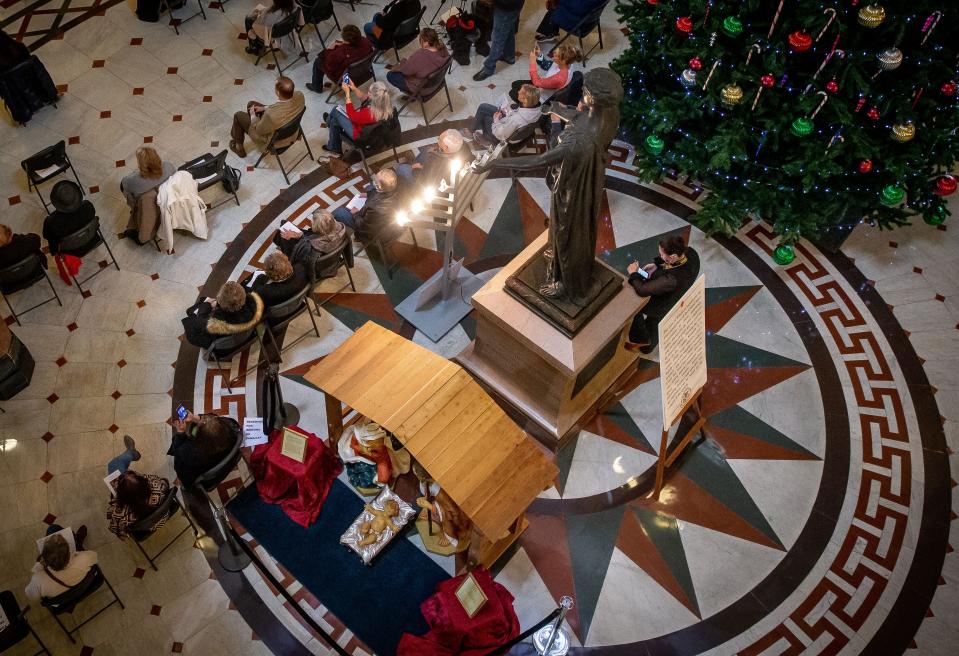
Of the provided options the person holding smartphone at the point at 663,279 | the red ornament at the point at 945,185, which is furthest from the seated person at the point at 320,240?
the red ornament at the point at 945,185

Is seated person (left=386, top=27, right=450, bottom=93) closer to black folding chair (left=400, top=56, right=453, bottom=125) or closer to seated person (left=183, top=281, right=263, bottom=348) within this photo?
black folding chair (left=400, top=56, right=453, bottom=125)

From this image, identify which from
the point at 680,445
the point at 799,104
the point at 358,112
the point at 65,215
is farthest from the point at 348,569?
the point at 799,104

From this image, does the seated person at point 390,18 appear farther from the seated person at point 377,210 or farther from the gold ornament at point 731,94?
the gold ornament at point 731,94

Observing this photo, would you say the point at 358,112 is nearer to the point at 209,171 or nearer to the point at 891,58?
the point at 209,171

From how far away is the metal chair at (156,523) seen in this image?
6273mm

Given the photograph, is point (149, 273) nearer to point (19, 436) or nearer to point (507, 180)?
point (19, 436)

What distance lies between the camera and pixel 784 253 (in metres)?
8.09

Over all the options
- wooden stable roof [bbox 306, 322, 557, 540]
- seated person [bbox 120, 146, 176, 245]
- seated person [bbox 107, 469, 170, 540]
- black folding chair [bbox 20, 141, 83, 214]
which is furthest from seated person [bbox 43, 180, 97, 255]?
wooden stable roof [bbox 306, 322, 557, 540]

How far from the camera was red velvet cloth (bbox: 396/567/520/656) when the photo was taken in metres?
5.71

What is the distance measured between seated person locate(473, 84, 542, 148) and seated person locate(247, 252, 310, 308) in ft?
9.05

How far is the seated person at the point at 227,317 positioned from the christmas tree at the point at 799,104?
171 inches

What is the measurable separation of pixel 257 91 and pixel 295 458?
570 cm

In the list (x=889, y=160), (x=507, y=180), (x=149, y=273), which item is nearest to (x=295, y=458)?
(x=149, y=273)

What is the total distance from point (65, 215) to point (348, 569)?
4753 millimetres
